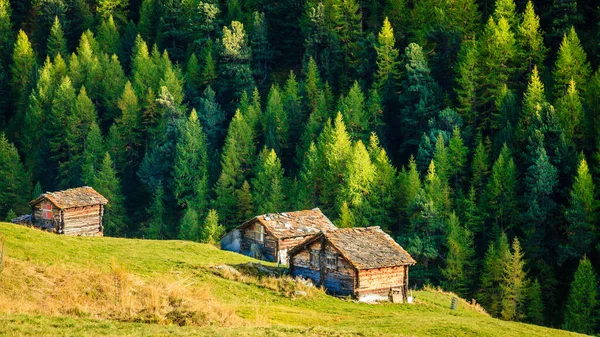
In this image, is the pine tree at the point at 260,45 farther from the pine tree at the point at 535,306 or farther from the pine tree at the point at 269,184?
the pine tree at the point at 535,306

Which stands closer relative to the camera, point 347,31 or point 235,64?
point 347,31

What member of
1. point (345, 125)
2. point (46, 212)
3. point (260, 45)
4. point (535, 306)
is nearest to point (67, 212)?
point (46, 212)

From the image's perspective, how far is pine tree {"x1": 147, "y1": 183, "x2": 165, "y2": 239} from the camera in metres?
114

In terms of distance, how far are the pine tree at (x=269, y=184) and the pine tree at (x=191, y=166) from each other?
741 centimetres

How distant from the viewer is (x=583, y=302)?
85625mm

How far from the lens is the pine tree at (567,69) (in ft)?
337

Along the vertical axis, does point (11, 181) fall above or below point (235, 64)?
below

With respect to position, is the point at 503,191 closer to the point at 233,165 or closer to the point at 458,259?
the point at 458,259

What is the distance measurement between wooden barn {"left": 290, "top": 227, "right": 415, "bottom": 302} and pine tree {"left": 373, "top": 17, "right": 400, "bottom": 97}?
4819 cm

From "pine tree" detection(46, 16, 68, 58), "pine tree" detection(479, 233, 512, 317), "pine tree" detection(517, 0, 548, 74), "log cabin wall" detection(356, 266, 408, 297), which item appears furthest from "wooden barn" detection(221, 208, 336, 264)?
"pine tree" detection(46, 16, 68, 58)

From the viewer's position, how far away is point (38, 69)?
5315 inches

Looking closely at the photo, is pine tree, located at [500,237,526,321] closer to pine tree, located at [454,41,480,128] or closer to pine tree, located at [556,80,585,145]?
pine tree, located at [556,80,585,145]

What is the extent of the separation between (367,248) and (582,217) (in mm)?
29503

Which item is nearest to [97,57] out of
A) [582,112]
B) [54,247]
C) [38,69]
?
[38,69]
